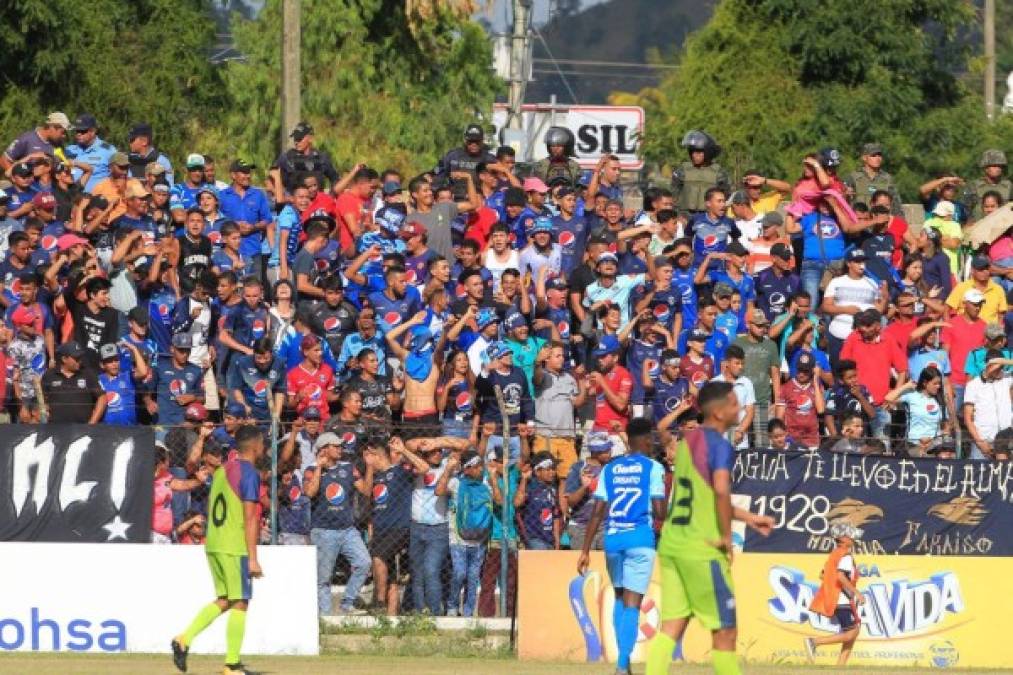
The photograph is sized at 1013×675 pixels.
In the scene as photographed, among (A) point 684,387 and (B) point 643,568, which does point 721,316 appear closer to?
(A) point 684,387

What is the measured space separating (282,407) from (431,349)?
1.63 metres

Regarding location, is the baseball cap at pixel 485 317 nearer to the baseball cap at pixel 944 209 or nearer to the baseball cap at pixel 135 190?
the baseball cap at pixel 135 190

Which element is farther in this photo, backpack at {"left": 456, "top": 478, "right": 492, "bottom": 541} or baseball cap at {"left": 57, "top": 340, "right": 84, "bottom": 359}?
baseball cap at {"left": 57, "top": 340, "right": 84, "bottom": 359}

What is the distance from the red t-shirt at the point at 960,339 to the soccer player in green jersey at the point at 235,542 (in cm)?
927

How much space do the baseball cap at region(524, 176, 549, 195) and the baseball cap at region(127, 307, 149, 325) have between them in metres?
4.89

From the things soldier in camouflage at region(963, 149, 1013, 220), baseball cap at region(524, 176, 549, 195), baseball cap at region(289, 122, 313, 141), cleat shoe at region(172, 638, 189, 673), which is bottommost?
cleat shoe at region(172, 638, 189, 673)

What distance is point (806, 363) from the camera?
2152cm

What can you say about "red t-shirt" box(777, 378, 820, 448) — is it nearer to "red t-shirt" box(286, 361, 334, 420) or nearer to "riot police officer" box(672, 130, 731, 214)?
"riot police officer" box(672, 130, 731, 214)

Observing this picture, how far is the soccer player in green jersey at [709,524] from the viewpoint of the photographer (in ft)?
43.7

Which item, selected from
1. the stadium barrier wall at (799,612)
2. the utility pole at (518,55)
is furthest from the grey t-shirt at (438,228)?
the utility pole at (518,55)

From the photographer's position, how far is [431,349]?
21.0 m

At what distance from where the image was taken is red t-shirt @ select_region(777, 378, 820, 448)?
2133 centimetres

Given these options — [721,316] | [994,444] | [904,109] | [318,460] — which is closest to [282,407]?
[318,460]

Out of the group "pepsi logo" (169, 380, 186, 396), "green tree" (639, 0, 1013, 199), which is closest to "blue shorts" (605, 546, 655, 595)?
"pepsi logo" (169, 380, 186, 396)
